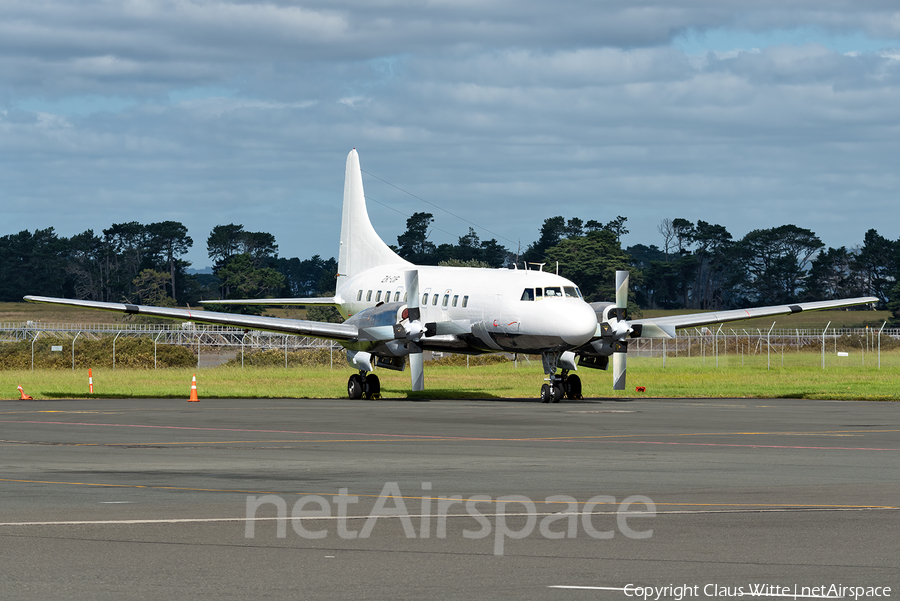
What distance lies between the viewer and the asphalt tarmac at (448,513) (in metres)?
8.64

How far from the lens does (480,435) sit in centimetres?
2319

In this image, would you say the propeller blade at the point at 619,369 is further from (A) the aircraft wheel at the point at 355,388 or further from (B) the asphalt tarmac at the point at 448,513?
(B) the asphalt tarmac at the point at 448,513

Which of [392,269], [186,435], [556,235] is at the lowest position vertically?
[186,435]

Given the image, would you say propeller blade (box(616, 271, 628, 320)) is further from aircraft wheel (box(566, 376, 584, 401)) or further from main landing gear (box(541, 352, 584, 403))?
main landing gear (box(541, 352, 584, 403))

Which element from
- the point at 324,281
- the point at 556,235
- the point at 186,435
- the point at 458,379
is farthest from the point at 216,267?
the point at 186,435

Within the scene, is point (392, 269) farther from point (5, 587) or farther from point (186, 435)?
point (5, 587)

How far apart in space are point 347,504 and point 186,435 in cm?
1132

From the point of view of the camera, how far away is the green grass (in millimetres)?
41188

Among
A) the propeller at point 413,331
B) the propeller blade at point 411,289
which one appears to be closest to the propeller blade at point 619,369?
the propeller at point 413,331

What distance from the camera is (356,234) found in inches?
1885

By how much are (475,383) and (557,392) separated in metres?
13.7

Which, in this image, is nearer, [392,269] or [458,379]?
[392,269]

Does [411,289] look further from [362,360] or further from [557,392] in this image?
[557,392]

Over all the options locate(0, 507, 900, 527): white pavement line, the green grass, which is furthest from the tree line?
locate(0, 507, 900, 527): white pavement line
